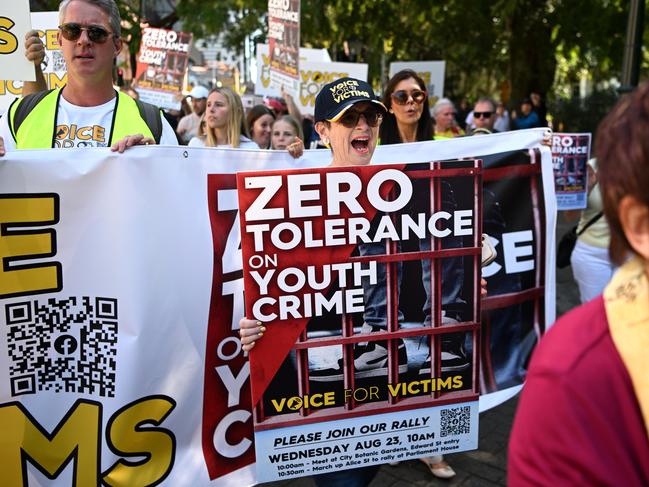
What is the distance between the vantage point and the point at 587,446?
91 centimetres

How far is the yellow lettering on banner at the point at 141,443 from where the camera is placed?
2270 millimetres

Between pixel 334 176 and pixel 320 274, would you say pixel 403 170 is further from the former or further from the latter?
pixel 320 274

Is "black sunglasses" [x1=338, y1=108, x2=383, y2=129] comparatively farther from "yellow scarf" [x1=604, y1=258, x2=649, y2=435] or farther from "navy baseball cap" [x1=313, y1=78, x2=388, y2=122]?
"yellow scarf" [x1=604, y1=258, x2=649, y2=435]

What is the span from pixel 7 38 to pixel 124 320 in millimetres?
1854

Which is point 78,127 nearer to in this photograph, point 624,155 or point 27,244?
point 27,244

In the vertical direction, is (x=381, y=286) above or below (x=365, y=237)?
below

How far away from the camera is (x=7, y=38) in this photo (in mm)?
3174

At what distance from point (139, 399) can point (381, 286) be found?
3.40ft

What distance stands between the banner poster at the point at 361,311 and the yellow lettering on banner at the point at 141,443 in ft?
1.66

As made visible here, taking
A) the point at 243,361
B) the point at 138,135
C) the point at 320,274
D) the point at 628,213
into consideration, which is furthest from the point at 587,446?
the point at 138,135

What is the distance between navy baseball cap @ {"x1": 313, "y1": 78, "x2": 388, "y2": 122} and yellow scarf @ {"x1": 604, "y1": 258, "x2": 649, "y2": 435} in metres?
1.54

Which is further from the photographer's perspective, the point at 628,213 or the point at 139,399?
the point at 139,399

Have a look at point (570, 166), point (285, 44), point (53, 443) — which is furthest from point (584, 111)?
point (53, 443)

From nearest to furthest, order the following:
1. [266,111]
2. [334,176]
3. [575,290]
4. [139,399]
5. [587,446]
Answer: [587,446], [334,176], [139,399], [266,111], [575,290]
